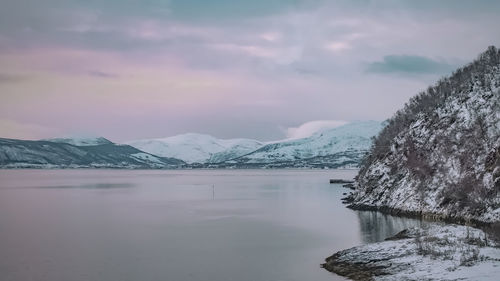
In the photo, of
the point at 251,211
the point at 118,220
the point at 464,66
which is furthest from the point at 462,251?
the point at 464,66

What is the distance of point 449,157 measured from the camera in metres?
58.6

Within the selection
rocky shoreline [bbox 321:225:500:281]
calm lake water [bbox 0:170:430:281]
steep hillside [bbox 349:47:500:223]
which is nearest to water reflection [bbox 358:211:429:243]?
calm lake water [bbox 0:170:430:281]

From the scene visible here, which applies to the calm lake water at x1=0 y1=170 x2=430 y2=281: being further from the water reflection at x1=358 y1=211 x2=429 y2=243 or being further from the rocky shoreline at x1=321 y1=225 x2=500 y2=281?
the rocky shoreline at x1=321 y1=225 x2=500 y2=281

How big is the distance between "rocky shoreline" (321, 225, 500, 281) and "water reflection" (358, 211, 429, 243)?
378 inches

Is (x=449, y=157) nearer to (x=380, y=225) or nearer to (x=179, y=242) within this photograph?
(x=380, y=225)

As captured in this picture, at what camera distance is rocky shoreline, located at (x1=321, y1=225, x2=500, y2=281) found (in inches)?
896

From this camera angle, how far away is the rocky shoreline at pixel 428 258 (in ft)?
74.7

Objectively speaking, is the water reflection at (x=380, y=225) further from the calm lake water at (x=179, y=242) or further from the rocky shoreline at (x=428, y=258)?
the rocky shoreline at (x=428, y=258)

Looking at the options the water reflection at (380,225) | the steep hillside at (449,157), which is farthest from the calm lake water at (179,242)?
the steep hillside at (449,157)

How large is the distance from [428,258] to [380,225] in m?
25.4

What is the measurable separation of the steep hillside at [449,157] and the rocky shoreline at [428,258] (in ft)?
50.4

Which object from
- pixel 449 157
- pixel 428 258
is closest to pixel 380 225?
pixel 449 157

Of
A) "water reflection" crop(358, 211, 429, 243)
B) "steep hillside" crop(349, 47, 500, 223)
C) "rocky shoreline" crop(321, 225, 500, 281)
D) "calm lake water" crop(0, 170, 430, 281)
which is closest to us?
"rocky shoreline" crop(321, 225, 500, 281)

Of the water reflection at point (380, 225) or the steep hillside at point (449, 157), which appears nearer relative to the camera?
the water reflection at point (380, 225)
